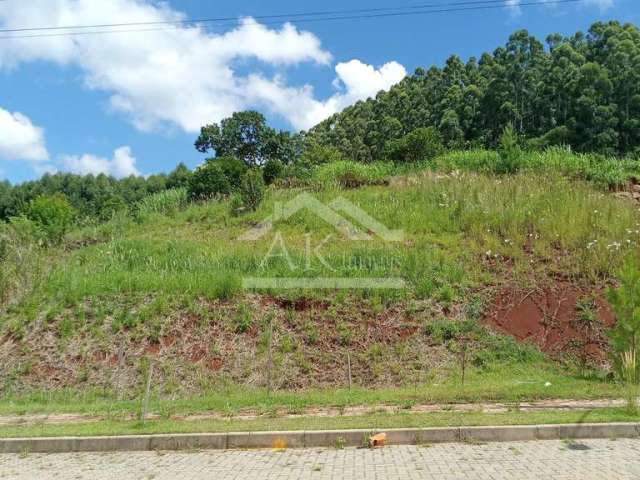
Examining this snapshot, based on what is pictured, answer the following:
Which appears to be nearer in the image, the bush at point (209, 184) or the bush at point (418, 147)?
the bush at point (418, 147)

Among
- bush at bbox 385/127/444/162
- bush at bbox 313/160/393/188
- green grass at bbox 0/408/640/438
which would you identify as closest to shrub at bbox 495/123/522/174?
bush at bbox 385/127/444/162

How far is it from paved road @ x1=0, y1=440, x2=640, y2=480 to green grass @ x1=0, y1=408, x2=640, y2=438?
399 millimetres

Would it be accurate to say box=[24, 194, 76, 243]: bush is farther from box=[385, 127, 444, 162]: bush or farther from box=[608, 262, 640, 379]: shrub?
box=[608, 262, 640, 379]: shrub

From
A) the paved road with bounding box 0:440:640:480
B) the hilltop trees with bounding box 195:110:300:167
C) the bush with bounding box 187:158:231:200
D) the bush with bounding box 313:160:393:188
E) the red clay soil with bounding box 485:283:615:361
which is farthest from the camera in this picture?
the hilltop trees with bounding box 195:110:300:167

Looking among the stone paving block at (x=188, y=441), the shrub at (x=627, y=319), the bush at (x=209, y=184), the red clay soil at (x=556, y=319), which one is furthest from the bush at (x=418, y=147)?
the stone paving block at (x=188, y=441)

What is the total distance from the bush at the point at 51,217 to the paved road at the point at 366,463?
1287 centimetres

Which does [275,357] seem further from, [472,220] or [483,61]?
[483,61]

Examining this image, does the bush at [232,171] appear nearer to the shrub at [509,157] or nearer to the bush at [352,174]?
the bush at [352,174]

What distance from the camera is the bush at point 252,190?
1705 centimetres

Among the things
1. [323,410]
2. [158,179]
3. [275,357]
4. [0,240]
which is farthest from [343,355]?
[158,179]

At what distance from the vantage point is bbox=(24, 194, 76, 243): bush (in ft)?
56.3

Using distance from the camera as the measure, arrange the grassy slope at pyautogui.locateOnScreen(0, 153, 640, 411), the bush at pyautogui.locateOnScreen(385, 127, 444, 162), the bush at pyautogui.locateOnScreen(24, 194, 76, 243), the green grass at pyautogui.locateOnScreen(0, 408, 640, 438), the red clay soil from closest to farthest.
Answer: the green grass at pyautogui.locateOnScreen(0, 408, 640, 438) → the grassy slope at pyautogui.locateOnScreen(0, 153, 640, 411) → the red clay soil → the bush at pyautogui.locateOnScreen(24, 194, 76, 243) → the bush at pyautogui.locateOnScreen(385, 127, 444, 162)

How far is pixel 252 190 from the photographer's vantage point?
17094 millimetres

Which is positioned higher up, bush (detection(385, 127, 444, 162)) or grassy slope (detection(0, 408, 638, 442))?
bush (detection(385, 127, 444, 162))
